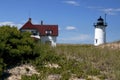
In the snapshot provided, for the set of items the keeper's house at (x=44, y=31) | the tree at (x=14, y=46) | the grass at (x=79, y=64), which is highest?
the keeper's house at (x=44, y=31)

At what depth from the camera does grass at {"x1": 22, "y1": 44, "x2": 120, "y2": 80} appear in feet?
47.0

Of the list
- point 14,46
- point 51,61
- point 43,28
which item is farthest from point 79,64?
point 43,28

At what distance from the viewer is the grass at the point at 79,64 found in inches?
563

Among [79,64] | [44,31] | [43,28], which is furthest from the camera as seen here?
[43,28]

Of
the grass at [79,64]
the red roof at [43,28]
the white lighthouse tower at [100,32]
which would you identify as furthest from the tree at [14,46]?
the red roof at [43,28]

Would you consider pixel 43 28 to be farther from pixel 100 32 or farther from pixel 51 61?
pixel 51 61

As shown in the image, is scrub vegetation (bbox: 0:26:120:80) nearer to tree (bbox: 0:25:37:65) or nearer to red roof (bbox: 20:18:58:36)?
tree (bbox: 0:25:37:65)

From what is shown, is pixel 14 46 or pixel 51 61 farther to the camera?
pixel 51 61

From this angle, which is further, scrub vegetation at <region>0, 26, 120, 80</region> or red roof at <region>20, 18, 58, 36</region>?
red roof at <region>20, 18, 58, 36</region>

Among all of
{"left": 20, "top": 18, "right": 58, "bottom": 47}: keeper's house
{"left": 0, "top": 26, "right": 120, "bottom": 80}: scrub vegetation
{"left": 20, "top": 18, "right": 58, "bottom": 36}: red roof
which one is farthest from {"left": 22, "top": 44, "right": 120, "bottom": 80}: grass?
{"left": 20, "top": 18, "right": 58, "bottom": 36}: red roof

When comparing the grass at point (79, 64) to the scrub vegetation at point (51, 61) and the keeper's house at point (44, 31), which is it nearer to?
the scrub vegetation at point (51, 61)

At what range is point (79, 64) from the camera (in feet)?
51.0

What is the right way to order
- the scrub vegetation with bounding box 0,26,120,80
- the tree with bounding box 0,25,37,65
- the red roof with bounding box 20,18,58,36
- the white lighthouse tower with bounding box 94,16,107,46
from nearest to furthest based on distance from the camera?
the scrub vegetation with bounding box 0,26,120,80 < the tree with bounding box 0,25,37,65 < the white lighthouse tower with bounding box 94,16,107,46 < the red roof with bounding box 20,18,58,36

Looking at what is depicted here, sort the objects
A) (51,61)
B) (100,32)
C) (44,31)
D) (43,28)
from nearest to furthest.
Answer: (51,61) → (100,32) → (44,31) → (43,28)
